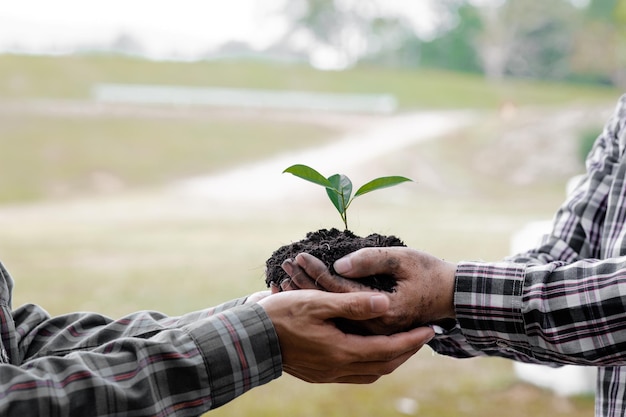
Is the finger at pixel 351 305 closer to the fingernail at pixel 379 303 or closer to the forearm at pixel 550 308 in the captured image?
the fingernail at pixel 379 303

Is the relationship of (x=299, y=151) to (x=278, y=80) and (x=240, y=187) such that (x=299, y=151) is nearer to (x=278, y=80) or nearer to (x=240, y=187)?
(x=240, y=187)

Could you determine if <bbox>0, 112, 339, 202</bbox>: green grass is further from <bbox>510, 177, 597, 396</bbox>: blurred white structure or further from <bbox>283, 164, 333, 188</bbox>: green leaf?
<bbox>283, 164, 333, 188</bbox>: green leaf

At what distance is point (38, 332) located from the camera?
116 centimetres

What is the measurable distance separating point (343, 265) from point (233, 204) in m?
7.28

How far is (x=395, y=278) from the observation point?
3.36 ft

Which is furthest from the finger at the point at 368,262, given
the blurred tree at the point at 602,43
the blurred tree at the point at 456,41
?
the blurred tree at the point at 456,41

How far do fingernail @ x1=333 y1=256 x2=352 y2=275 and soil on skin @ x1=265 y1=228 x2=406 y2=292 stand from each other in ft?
0.06

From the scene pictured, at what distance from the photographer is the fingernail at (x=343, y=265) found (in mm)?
1004

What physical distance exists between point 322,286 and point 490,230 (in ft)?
18.6

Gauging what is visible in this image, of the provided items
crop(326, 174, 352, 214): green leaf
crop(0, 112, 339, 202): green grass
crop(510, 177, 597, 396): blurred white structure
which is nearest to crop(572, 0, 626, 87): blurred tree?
crop(0, 112, 339, 202): green grass

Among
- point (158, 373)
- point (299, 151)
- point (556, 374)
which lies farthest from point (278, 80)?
point (158, 373)

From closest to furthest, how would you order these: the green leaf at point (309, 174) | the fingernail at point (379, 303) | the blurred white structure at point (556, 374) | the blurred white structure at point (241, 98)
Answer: the fingernail at point (379, 303) → the green leaf at point (309, 174) → the blurred white structure at point (556, 374) → the blurred white structure at point (241, 98)

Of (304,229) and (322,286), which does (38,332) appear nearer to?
(322,286)

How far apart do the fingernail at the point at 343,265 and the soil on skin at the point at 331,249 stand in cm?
2
